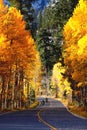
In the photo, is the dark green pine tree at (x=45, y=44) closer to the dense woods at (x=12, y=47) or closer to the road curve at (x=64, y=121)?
the dense woods at (x=12, y=47)

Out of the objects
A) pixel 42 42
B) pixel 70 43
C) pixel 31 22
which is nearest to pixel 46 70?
pixel 42 42

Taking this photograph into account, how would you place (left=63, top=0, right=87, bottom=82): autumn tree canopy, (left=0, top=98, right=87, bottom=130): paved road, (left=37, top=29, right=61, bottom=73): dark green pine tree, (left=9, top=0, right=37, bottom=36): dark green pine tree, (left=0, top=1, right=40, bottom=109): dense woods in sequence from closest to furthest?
(left=0, top=98, right=87, bottom=130): paved road
(left=63, top=0, right=87, bottom=82): autumn tree canopy
(left=0, top=1, right=40, bottom=109): dense woods
(left=9, top=0, right=37, bottom=36): dark green pine tree
(left=37, top=29, right=61, bottom=73): dark green pine tree

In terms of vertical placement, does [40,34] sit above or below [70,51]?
above

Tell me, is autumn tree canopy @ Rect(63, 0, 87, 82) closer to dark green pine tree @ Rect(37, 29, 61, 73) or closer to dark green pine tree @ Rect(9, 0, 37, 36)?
dark green pine tree @ Rect(9, 0, 37, 36)

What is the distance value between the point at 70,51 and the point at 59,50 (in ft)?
80.2

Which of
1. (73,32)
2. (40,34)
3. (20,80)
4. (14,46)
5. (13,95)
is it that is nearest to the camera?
(73,32)

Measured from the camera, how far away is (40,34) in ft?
443

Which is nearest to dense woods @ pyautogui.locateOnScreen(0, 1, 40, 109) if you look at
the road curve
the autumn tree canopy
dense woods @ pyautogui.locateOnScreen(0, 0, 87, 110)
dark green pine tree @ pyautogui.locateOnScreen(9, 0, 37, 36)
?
dense woods @ pyautogui.locateOnScreen(0, 0, 87, 110)

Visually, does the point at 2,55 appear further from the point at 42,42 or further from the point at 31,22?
the point at 42,42

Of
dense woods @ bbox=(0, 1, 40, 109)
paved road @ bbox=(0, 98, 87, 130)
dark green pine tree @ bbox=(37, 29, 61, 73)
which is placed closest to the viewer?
paved road @ bbox=(0, 98, 87, 130)

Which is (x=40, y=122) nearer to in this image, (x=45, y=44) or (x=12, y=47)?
(x=12, y=47)

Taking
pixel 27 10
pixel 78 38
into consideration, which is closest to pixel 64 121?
pixel 78 38

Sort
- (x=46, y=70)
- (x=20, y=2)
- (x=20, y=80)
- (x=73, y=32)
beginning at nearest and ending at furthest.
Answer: (x=73, y=32), (x=20, y=80), (x=20, y=2), (x=46, y=70)

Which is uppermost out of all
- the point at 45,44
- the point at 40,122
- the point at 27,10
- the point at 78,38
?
the point at 45,44
